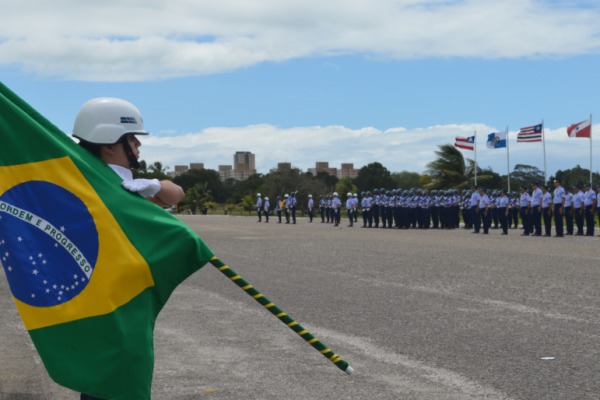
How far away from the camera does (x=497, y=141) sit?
158 ft

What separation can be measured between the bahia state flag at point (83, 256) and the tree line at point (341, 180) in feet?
151

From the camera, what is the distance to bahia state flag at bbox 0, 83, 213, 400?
3.48 meters

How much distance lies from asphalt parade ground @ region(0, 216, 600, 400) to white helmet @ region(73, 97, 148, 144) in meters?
2.94

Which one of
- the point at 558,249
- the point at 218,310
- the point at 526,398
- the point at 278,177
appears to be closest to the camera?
the point at 526,398

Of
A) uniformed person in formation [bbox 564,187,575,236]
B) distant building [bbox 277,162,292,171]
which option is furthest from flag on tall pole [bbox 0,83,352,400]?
distant building [bbox 277,162,292,171]

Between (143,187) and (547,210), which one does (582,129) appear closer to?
(547,210)

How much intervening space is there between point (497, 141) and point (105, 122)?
46.1 meters

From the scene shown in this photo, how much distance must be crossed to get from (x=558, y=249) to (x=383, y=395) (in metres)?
16.7

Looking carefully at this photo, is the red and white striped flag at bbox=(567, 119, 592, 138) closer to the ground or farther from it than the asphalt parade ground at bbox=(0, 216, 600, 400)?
farther from it

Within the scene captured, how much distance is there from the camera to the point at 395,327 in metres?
9.23

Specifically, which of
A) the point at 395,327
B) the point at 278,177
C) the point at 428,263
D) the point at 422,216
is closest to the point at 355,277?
the point at 428,263

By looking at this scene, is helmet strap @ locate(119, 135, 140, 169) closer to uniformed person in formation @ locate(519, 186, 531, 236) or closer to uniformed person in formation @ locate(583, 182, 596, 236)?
uniformed person in formation @ locate(583, 182, 596, 236)

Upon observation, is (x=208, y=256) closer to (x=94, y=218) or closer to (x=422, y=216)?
(x=94, y=218)

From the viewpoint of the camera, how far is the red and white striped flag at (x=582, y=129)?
133 feet
